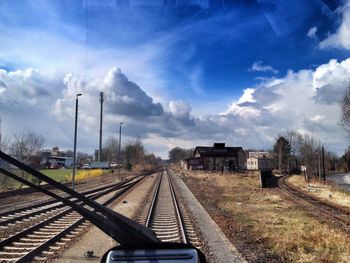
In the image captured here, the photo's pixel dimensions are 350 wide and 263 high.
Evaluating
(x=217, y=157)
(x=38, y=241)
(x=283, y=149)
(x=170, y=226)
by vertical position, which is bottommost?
(x=170, y=226)

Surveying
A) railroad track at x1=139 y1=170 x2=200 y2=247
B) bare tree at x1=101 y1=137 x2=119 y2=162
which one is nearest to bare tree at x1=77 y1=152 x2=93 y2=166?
bare tree at x1=101 y1=137 x2=119 y2=162

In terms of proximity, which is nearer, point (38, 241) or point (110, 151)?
point (38, 241)

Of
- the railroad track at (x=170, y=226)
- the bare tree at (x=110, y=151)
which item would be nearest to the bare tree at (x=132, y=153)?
the bare tree at (x=110, y=151)

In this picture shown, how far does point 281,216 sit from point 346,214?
389cm

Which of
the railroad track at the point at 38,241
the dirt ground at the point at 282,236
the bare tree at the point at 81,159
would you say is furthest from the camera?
the bare tree at the point at 81,159

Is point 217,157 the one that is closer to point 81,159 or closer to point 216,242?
point 81,159

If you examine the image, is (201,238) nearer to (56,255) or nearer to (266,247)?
(266,247)

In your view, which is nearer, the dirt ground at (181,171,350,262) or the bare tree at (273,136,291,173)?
the dirt ground at (181,171,350,262)

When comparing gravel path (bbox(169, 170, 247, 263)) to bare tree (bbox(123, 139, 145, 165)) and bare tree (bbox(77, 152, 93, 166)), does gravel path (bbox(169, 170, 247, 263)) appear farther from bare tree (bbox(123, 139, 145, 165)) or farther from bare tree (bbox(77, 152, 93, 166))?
bare tree (bbox(77, 152, 93, 166))

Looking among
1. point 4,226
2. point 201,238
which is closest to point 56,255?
point 201,238

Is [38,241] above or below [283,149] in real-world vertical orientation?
below

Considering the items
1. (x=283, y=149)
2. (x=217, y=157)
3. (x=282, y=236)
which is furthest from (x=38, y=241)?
(x=217, y=157)

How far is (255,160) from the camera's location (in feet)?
402

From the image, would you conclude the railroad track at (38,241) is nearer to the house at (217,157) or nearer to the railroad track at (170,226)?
the railroad track at (170,226)
